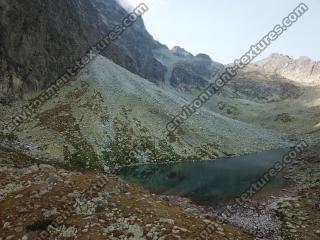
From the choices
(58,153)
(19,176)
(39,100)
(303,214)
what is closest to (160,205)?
(19,176)

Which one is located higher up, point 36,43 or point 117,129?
point 117,129

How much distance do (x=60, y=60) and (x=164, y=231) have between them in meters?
82.2

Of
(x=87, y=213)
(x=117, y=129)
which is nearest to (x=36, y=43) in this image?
(x=117, y=129)

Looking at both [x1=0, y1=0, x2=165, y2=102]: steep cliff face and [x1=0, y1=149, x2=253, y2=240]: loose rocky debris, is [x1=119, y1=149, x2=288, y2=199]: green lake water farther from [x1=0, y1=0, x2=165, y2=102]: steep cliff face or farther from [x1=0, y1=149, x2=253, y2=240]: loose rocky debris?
[x1=0, y1=0, x2=165, y2=102]: steep cliff face

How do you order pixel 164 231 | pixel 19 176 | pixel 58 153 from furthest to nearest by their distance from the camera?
pixel 58 153 < pixel 19 176 < pixel 164 231

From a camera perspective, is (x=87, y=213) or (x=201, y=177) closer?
(x=87, y=213)

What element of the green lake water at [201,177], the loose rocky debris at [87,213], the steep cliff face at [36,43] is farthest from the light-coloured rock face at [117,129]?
the loose rocky debris at [87,213]

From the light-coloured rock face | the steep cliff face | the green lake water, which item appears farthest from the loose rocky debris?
the steep cliff face

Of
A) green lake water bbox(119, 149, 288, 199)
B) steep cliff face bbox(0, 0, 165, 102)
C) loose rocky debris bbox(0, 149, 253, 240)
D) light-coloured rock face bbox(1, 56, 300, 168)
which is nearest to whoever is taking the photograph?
loose rocky debris bbox(0, 149, 253, 240)

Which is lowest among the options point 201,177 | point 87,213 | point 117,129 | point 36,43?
point 36,43

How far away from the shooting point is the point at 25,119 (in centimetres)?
7000

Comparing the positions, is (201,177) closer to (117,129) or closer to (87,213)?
(117,129)

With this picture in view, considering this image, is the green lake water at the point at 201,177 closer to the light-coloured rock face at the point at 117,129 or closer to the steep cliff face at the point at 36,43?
the light-coloured rock face at the point at 117,129

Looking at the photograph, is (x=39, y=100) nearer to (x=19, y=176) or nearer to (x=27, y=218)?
(x=19, y=176)
